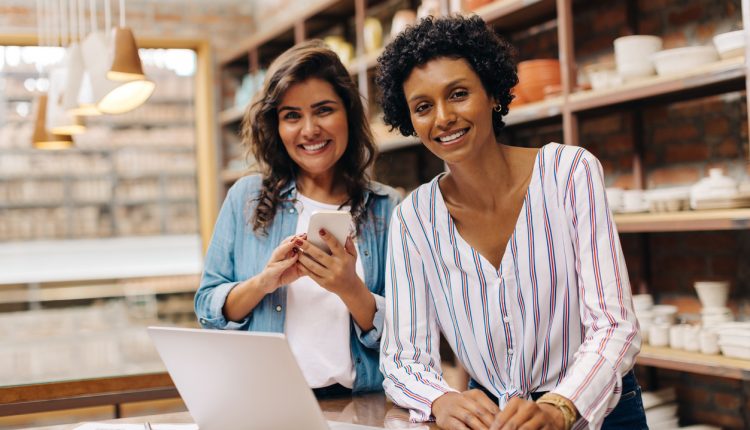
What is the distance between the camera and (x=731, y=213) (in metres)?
2.18

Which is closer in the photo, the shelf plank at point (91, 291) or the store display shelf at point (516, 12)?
the store display shelf at point (516, 12)

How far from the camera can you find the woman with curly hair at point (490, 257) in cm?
132

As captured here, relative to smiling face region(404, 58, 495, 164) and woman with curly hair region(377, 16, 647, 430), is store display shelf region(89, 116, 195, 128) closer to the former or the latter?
woman with curly hair region(377, 16, 647, 430)

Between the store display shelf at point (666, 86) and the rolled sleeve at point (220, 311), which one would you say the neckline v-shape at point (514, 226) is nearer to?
the rolled sleeve at point (220, 311)

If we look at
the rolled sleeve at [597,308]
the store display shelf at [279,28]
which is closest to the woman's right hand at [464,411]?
the rolled sleeve at [597,308]

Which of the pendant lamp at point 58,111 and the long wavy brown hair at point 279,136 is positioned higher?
the pendant lamp at point 58,111

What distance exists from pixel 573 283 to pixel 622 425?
28 cm

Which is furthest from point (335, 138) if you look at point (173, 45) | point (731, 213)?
point (173, 45)

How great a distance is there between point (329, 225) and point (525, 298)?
0.41 metres

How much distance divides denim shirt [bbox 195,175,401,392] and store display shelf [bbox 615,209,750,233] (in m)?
1.04

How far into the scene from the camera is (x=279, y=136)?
5.95ft

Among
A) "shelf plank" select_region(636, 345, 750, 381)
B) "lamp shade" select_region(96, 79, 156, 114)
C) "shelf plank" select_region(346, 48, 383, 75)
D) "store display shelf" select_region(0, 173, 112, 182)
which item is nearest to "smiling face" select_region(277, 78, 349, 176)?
"lamp shade" select_region(96, 79, 156, 114)

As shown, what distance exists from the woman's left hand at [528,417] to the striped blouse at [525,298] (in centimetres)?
8

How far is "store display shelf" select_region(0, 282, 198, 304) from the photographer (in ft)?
21.5
